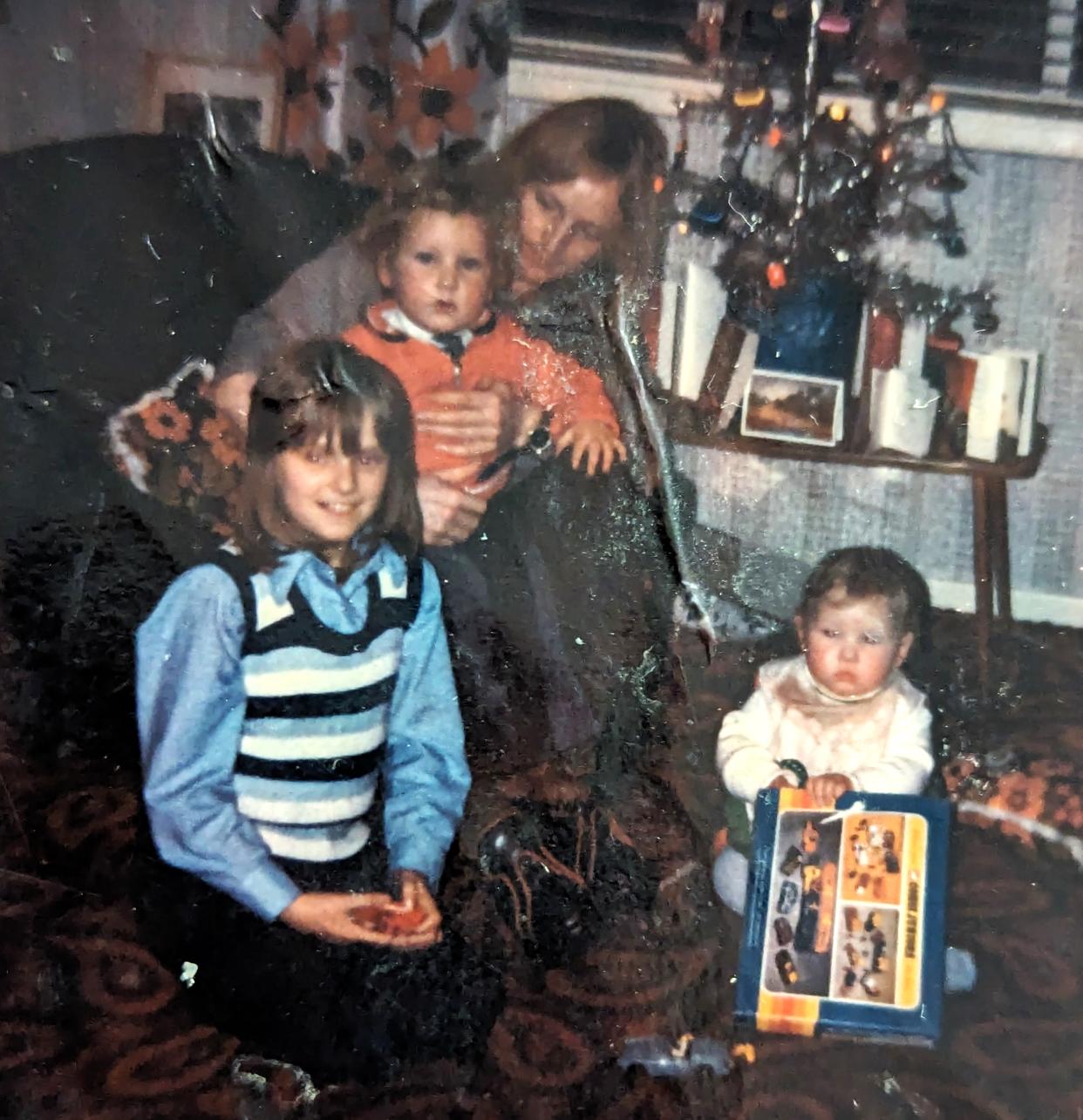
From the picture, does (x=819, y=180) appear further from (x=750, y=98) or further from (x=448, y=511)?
(x=448, y=511)

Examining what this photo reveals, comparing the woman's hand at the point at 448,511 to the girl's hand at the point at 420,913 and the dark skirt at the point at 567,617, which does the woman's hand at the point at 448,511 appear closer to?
the dark skirt at the point at 567,617

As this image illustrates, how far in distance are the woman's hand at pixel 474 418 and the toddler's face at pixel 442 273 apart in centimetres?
6

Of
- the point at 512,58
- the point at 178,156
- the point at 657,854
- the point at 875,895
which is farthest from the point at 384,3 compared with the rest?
the point at 875,895

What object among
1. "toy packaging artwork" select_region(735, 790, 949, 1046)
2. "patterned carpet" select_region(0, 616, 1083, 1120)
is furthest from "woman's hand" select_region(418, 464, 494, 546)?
"toy packaging artwork" select_region(735, 790, 949, 1046)

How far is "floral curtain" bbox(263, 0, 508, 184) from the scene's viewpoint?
3.31 ft

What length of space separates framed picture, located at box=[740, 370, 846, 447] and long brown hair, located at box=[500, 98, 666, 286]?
150 mm

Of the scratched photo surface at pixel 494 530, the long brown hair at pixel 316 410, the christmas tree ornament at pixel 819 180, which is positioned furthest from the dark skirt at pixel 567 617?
the christmas tree ornament at pixel 819 180

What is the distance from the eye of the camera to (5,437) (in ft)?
3.48

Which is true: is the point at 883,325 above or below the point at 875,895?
above

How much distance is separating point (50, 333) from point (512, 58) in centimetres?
48

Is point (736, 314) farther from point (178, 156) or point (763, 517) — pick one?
point (178, 156)

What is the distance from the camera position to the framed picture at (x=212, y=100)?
1020 millimetres

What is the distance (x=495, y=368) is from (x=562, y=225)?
0.14 meters

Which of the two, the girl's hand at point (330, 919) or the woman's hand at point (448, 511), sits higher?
the woman's hand at point (448, 511)
